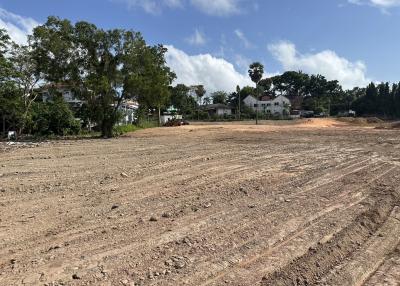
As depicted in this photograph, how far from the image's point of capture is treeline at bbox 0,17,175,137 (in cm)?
3362

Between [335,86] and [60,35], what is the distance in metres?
95.4

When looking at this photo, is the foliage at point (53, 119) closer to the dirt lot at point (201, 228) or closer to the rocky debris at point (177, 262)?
the dirt lot at point (201, 228)

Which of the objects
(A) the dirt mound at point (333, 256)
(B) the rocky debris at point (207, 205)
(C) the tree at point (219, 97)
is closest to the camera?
(A) the dirt mound at point (333, 256)

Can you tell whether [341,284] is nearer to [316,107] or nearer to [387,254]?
[387,254]

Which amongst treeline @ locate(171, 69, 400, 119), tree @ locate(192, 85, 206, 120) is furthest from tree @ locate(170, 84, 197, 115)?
tree @ locate(192, 85, 206, 120)

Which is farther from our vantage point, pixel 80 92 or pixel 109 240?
pixel 80 92

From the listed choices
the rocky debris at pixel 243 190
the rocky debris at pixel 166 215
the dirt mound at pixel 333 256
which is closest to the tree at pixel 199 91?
the rocky debris at pixel 243 190

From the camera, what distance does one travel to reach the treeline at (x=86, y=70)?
3362 cm

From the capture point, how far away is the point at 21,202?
28.0 ft

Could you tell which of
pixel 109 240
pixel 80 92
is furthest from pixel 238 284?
pixel 80 92

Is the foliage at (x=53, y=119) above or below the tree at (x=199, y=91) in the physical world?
below

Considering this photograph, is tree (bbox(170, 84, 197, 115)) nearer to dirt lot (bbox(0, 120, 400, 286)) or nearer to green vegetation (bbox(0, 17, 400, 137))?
green vegetation (bbox(0, 17, 400, 137))

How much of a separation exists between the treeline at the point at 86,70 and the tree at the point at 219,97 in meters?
87.6

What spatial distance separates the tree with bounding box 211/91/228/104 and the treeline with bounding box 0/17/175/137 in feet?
287
